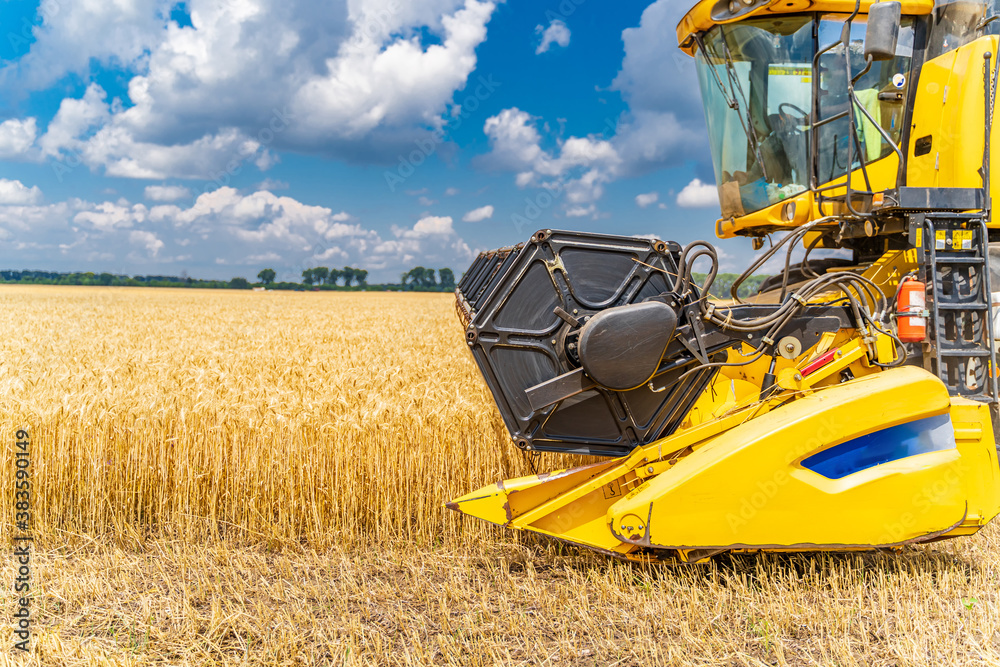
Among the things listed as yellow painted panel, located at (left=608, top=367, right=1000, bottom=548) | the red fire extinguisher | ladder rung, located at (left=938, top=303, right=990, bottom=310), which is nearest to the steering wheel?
the red fire extinguisher

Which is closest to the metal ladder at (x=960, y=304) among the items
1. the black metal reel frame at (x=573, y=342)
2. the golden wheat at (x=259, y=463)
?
the black metal reel frame at (x=573, y=342)

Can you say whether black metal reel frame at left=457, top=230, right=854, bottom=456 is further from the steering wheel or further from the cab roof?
the cab roof

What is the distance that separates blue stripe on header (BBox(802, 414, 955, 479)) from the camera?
2561mm

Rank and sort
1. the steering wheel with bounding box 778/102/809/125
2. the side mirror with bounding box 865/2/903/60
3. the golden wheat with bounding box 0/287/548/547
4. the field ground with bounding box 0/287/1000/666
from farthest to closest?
1. the steering wheel with bounding box 778/102/809/125
2. the golden wheat with bounding box 0/287/548/547
3. the side mirror with bounding box 865/2/903/60
4. the field ground with bounding box 0/287/1000/666

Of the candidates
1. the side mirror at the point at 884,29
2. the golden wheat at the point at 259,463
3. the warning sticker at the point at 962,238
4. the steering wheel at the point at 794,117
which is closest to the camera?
the side mirror at the point at 884,29

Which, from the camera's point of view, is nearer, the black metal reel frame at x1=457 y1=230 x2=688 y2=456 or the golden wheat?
the black metal reel frame at x1=457 y1=230 x2=688 y2=456

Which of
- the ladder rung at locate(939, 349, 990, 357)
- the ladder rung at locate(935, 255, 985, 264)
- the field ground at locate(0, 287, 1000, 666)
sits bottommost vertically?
the field ground at locate(0, 287, 1000, 666)

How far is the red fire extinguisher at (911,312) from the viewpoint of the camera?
2990 millimetres

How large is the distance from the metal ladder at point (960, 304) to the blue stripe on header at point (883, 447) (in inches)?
20.2

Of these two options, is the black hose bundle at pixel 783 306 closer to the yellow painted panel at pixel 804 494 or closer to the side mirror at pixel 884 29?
the yellow painted panel at pixel 804 494

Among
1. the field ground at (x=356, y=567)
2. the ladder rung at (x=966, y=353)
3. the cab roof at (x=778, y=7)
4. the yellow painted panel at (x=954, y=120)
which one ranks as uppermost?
the cab roof at (x=778, y=7)

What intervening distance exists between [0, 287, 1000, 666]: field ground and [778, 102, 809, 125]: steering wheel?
8.88 ft

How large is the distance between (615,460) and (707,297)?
0.85m

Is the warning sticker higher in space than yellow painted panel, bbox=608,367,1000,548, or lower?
higher
